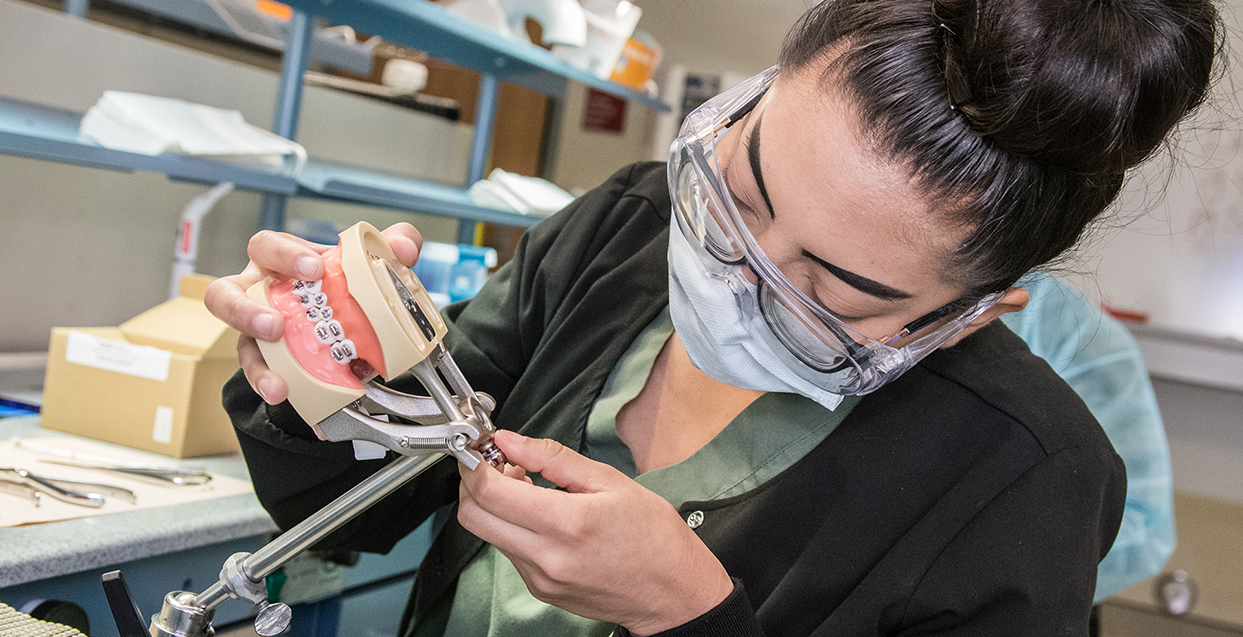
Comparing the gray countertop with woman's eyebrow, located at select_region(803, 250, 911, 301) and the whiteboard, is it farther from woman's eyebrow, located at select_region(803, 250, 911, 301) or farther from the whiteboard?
the whiteboard

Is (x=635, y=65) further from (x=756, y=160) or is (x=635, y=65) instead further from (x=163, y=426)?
(x=756, y=160)

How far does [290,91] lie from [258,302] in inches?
58.8

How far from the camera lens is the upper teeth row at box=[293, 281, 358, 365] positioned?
2.52 feet

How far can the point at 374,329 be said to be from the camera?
29.9 inches

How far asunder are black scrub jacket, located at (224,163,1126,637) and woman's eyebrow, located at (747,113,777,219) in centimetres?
29

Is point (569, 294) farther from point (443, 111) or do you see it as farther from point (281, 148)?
point (443, 111)

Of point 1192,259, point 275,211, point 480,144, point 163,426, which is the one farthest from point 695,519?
point 1192,259

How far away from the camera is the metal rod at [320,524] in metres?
0.80

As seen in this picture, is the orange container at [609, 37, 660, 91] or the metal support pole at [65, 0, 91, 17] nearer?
the metal support pole at [65, 0, 91, 17]

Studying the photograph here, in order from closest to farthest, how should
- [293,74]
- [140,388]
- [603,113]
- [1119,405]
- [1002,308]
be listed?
[1002,308] → [140,388] → [1119,405] → [293,74] → [603,113]

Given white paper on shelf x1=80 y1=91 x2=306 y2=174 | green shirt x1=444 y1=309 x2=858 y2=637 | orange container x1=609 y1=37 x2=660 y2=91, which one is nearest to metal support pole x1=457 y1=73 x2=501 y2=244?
orange container x1=609 y1=37 x2=660 y2=91

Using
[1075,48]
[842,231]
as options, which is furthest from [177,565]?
[1075,48]

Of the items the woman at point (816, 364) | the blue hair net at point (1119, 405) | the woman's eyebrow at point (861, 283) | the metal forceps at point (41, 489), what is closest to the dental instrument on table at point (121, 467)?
the metal forceps at point (41, 489)

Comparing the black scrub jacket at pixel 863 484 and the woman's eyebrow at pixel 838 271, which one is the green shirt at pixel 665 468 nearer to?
the black scrub jacket at pixel 863 484
